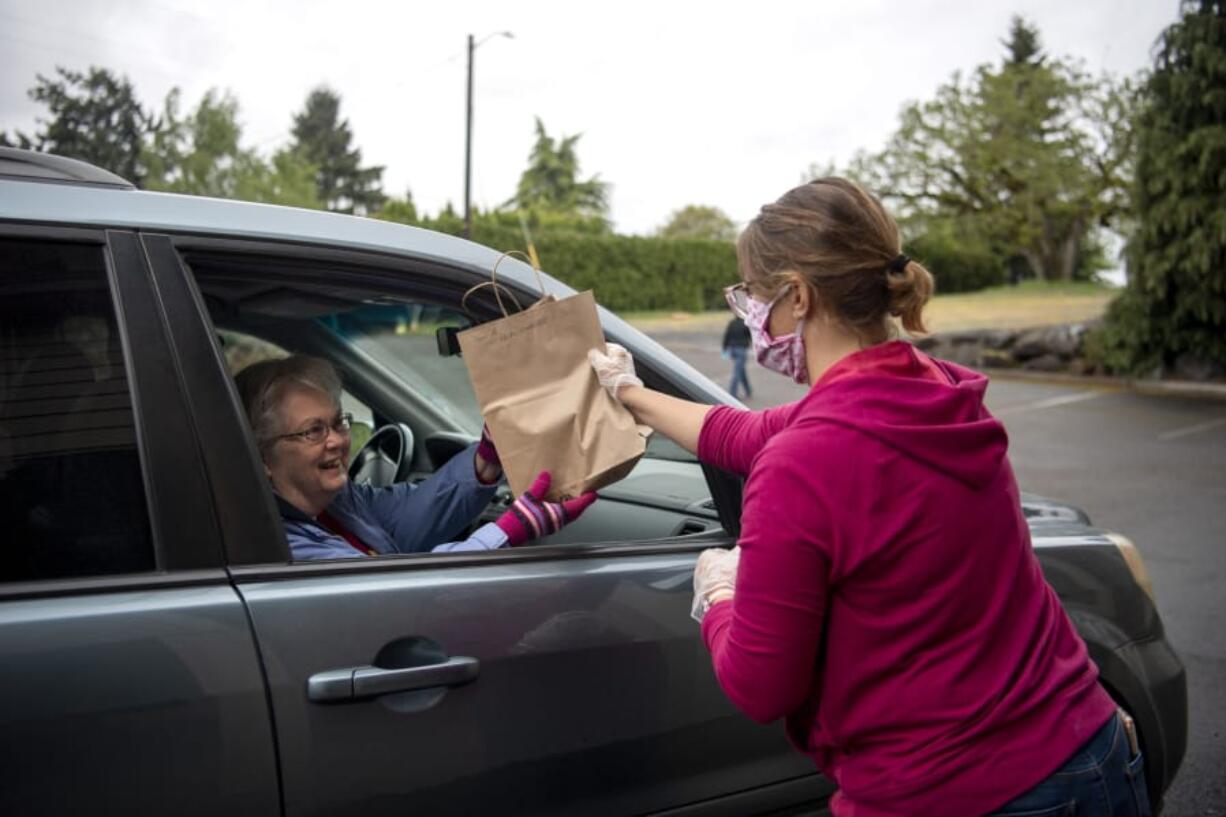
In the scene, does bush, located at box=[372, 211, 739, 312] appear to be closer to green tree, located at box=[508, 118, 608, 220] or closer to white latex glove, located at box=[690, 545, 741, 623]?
green tree, located at box=[508, 118, 608, 220]

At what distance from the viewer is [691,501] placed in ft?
8.50

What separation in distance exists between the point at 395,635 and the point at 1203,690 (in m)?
4.13

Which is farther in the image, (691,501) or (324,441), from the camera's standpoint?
(691,501)

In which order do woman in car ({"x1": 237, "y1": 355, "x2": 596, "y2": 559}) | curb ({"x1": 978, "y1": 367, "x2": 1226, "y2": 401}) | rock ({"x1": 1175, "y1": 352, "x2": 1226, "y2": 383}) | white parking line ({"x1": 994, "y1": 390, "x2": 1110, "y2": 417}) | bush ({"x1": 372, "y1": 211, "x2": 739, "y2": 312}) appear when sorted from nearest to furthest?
woman in car ({"x1": 237, "y1": 355, "x2": 596, "y2": 559}) < white parking line ({"x1": 994, "y1": 390, "x2": 1110, "y2": 417}) < curb ({"x1": 978, "y1": 367, "x2": 1226, "y2": 401}) < rock ({"x1": 1175, "y1": 352, "x2": 1226, "y2": 383}) < bush ({"x1": 372, "y1": 211, "x2": 739, "y2": 312})

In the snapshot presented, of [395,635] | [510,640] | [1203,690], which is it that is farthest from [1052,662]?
[1203,690]

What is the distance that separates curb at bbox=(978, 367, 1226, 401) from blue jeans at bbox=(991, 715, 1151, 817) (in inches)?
639

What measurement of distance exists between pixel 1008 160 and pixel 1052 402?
69.8 feet

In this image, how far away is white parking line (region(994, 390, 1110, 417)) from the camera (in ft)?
49.0

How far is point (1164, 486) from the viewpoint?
9461 mm

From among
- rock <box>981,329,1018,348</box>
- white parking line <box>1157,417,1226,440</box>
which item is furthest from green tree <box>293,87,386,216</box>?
white parking line <box>1157,417,1226,440</box>

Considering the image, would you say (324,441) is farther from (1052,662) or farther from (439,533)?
(1052,662)

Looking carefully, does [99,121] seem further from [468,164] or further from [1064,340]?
[1064,340]

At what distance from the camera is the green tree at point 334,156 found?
2426 inches

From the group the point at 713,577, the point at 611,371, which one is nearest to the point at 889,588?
the point at 713,577
